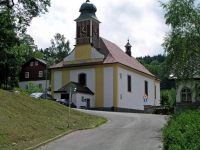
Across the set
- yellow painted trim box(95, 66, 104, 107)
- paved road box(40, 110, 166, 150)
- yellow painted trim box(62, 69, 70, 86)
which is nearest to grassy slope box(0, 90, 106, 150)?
paved road box(40, 110, 166, 150)

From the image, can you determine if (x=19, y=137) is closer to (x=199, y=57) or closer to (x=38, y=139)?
(x=38, y=139)

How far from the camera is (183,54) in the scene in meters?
21.2

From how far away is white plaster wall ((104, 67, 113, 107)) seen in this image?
45.1m

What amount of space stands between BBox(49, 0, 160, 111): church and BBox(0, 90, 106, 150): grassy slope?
20.1 metres

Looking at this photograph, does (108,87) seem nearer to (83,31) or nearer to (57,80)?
(57,80)

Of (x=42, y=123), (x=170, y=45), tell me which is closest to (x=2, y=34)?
(x=42, y=123)

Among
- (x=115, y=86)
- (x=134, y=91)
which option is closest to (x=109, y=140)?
(x=115, y=86)

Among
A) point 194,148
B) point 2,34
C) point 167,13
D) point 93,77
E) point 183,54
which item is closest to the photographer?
point 194,148

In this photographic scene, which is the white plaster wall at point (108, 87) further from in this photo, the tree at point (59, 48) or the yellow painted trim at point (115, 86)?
the tree at point (59, 48)

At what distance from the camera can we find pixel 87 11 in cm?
4975

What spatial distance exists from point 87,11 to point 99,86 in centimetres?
1128

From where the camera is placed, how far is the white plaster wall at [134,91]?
46.5m

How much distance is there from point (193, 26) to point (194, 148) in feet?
53.8

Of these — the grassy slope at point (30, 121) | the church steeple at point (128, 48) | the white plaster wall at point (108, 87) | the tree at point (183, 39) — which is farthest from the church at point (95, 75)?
the tree at point (183, 39)
